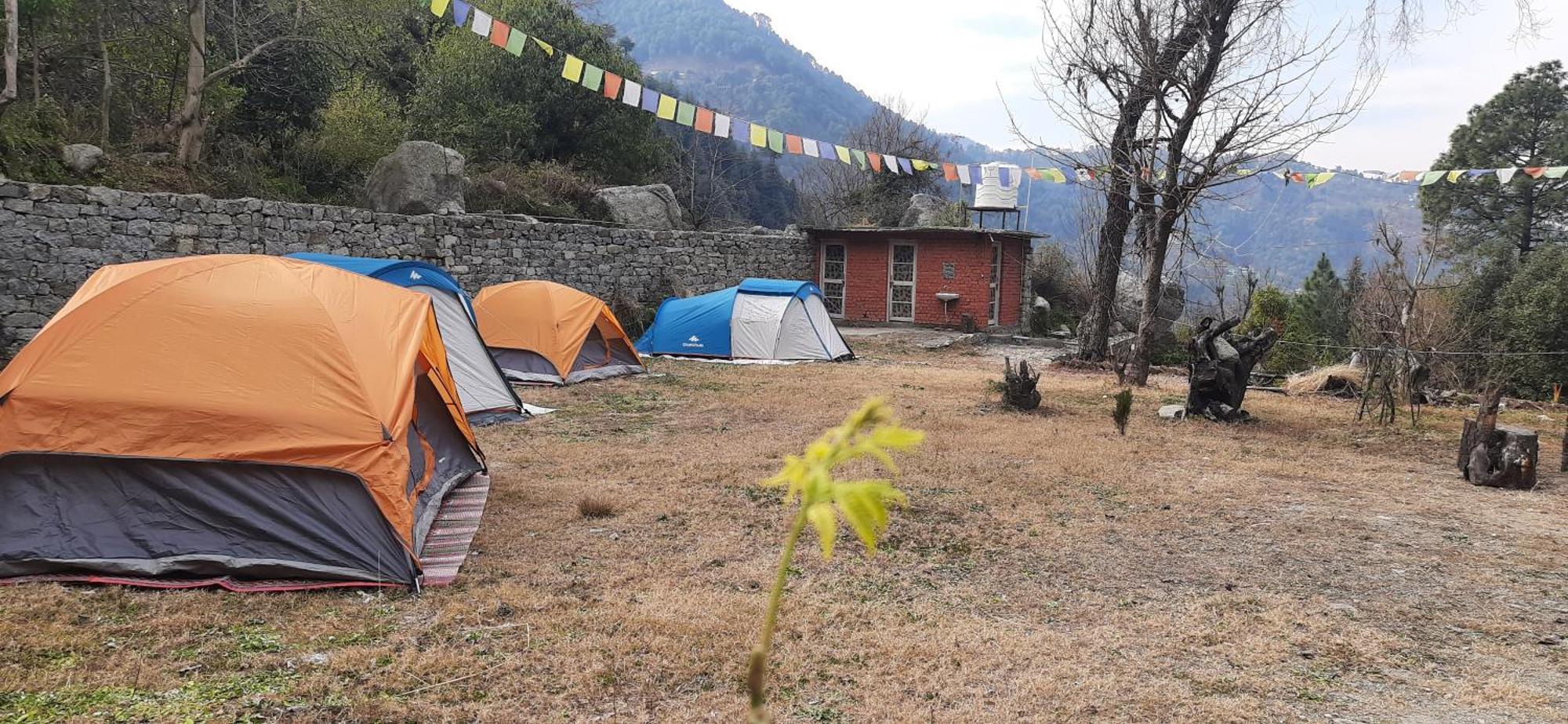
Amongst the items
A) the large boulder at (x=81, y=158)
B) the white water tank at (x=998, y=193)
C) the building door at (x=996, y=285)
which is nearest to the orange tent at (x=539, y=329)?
the large boulder at (x=81, y=158)

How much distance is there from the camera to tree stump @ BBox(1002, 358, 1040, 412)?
362 inches

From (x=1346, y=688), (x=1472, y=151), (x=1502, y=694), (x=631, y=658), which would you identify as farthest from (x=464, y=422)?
(x=1472, y=151)

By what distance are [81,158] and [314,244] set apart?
2.55m

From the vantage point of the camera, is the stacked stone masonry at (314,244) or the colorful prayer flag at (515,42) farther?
the colorful prayer flag at (515,42)

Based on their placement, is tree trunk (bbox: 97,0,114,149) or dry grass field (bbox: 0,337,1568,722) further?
tree trunk (bbox: 97,0,114,149)

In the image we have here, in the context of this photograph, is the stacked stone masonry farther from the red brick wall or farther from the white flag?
the white flag

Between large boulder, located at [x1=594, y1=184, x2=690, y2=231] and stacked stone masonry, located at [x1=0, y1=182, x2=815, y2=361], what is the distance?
1.10 m

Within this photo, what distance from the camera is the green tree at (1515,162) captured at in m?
21.5

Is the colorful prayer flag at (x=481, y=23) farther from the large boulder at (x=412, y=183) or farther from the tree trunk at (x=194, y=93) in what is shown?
the tree trunk at (x=194, y=93)

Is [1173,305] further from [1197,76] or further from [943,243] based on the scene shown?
[1197,76]

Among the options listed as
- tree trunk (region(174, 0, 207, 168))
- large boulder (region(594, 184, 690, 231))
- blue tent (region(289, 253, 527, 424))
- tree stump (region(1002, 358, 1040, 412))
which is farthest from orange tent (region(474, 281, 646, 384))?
large boulder (region(594, 184, 690, 231))

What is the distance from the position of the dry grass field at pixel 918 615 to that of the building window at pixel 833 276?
14.9 meters

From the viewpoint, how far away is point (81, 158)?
10.5 m

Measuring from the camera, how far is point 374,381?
432 centimetres
